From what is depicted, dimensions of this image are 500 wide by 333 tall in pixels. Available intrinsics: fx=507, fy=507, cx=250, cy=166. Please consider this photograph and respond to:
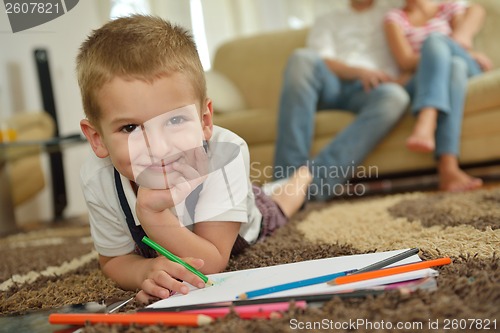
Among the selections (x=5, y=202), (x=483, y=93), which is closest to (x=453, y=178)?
(x=483, y=93)

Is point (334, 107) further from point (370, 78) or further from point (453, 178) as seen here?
point (453, 178)

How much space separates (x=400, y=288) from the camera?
442mm

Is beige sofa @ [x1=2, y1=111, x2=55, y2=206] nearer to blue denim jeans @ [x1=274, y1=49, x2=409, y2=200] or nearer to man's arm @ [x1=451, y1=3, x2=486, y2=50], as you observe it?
blue denim jeans @ [x1=274, y1=49, x2=409, y2=200]

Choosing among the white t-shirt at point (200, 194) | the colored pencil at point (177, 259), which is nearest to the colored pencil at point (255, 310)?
the colored pencil at point (177, 259)

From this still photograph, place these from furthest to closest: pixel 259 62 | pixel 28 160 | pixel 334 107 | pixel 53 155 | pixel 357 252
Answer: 1. pixel 53 155
2. pixel 28 160
3. pixel 259 62
4. pixel 334 107
5. pixel 357 252

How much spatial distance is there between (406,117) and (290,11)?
207 centimetres

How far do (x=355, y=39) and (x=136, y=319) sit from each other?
169 cm

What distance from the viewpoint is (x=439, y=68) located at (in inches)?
59.8

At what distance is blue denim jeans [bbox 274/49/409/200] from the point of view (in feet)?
4.92

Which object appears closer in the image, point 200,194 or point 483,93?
point 200,194

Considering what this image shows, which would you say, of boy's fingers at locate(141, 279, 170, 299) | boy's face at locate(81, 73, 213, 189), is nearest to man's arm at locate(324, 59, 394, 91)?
boy's face at locate(81, 73, 213, 189)

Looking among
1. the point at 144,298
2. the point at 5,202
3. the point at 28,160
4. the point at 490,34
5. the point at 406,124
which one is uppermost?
the point at 490,34

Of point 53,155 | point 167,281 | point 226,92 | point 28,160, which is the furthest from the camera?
point 53,155

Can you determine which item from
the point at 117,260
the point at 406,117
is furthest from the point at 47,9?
the point at 406,117
